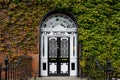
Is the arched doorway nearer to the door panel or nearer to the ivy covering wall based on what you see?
the door panel

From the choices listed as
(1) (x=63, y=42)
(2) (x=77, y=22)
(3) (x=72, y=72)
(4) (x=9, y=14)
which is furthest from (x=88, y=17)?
(4) (x=9, y=14)

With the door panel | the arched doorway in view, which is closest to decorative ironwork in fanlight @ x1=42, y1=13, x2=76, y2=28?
the arched doorway

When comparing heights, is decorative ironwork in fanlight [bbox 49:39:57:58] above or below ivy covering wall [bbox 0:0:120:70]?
below

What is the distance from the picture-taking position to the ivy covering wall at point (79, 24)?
14922mm

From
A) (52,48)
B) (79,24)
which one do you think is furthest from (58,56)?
(79,24)

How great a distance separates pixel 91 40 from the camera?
49.0 ft

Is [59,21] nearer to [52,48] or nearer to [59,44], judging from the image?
[59,44]

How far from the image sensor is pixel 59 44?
15625mm

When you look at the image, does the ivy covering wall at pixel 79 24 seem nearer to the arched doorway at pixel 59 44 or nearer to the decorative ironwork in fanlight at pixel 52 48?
the arched doorway at pixel 59 44

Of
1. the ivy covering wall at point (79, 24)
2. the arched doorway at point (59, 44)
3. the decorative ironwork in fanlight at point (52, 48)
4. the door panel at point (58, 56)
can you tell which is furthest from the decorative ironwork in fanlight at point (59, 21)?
the decorative ironwork in fanlight at point (52, 48)

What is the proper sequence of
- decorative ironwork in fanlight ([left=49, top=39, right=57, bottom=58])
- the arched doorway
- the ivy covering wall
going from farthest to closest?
decorative ironwork in fanlight ([left=49, top=39, right=57, bottom=58]) < the arched doorway < the ivy covering wall

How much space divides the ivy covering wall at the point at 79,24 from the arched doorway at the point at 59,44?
479 millimetres

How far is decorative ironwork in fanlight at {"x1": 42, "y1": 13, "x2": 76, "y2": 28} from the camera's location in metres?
15.5

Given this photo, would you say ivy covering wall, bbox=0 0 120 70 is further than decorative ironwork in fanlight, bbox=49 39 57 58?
No
